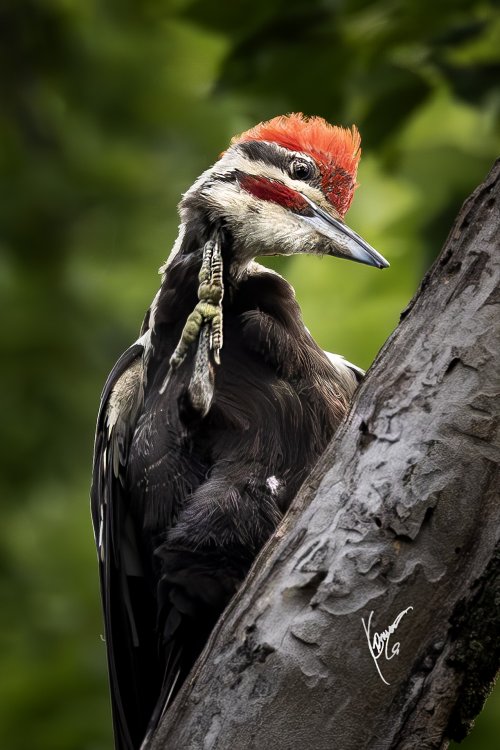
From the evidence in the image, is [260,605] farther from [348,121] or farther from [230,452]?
[348,121]

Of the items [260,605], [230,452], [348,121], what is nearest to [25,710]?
[230,452]

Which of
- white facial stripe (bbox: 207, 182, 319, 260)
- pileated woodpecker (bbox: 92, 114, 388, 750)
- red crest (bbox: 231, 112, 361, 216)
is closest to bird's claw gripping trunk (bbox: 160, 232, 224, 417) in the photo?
pileated woodpecker (bbox: 92, 114, 388, 750)

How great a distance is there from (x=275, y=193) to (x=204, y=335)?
0.54 m

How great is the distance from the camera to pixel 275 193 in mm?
3109

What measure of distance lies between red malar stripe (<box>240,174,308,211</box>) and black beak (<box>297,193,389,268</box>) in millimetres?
27

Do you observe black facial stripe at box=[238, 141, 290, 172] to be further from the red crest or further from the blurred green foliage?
the blurred green foliage

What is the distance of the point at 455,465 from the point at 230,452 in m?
1.03

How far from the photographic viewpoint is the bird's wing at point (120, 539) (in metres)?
3.10

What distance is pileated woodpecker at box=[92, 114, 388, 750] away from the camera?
2832mm

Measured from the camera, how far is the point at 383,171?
358 centimetres

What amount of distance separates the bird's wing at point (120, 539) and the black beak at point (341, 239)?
63 centimetres

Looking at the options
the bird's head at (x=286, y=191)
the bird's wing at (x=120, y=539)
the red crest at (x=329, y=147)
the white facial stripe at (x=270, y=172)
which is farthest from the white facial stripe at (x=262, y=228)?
the bird's wing at (x=120, y=539)

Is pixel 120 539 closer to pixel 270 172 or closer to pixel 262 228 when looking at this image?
pixel 262 228

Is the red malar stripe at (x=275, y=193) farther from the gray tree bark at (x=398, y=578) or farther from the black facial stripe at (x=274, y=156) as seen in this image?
the gray tree bark at (x=398, y=578)
